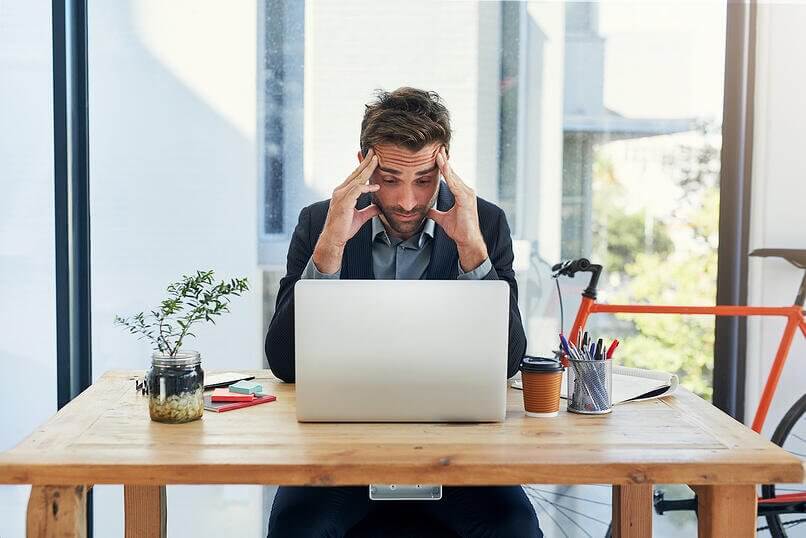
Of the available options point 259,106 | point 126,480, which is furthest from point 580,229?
point 126,480

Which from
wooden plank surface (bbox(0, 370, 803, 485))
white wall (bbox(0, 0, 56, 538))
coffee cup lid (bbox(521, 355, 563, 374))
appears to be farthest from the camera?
white wall (bbox(0, 0, 56, 538))

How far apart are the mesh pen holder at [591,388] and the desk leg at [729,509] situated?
0.25m

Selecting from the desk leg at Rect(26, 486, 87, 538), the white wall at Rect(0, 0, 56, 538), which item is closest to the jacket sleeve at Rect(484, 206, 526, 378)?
the desk leg at Rect(26, 486, 87, 538)

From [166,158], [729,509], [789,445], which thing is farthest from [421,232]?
[789,445]

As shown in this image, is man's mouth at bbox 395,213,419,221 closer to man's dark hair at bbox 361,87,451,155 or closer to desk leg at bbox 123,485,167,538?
man's dark hair at bbox 361,87,451,155

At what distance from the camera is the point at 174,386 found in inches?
58.9

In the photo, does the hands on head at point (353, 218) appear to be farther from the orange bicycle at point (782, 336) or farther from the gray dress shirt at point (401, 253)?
the orange bicycle at point (782, 336)

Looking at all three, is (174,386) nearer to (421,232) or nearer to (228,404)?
(228,404)

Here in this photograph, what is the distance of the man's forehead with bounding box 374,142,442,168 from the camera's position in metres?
1.90

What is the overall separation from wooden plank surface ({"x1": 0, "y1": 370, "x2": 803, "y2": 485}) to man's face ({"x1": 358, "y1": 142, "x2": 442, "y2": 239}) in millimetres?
608

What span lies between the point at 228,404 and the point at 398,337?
390 millimetres

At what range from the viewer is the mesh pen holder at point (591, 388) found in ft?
5.15

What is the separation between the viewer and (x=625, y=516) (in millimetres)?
1868

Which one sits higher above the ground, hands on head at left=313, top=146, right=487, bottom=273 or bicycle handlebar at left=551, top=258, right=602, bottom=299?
hands on head at left=313, top=146, right=487, bottom=273
